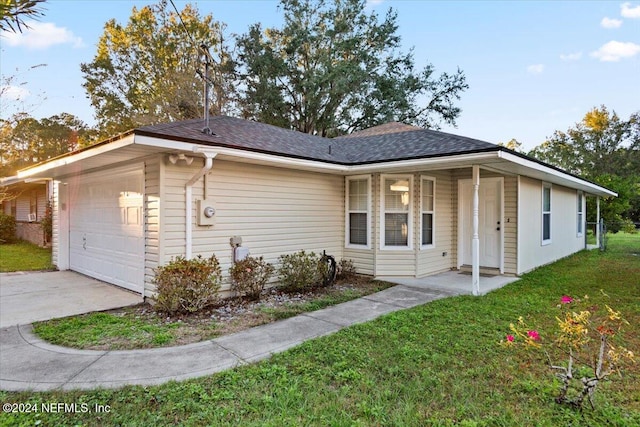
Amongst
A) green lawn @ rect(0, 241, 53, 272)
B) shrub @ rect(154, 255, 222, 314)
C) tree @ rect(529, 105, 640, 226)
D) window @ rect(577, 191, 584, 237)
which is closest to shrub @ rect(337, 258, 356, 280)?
shrub @ rect(154, 255, 222, 314)

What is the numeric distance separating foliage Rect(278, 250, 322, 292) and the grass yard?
2212mm

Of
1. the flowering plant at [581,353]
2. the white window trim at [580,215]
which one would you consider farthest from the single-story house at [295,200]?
the white window trim at [580,215]

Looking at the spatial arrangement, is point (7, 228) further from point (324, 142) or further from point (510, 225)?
point (510, 225)

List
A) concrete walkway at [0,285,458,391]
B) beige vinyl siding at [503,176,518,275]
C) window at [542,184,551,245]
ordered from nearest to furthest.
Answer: concrete walkway at [0,285,458,391]
beige vinyl siding at [503,176,518,275]
window at [542,184,551,245]

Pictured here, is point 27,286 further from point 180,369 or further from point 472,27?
point 472,27

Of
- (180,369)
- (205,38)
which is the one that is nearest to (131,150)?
(180,369)

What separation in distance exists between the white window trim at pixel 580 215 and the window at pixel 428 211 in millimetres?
8357

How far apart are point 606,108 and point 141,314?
4225 cm

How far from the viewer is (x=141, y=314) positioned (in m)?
5.06

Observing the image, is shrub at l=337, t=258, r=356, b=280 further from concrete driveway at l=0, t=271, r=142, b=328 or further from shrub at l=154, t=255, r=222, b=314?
concrete driveway at l=0, t=271, r=142, b=328

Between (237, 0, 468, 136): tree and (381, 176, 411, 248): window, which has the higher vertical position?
(237, 0, 468, 136): tree

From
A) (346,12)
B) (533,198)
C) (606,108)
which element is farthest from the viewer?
(606,108)

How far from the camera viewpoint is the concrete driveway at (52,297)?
16.2ft

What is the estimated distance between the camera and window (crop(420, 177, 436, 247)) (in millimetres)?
7703
